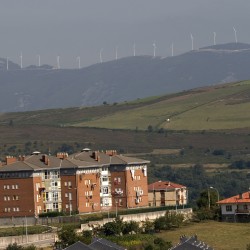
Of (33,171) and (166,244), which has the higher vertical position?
(33,171)

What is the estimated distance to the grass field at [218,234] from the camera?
10712 cm

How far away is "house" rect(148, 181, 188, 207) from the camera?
145125 millimetres

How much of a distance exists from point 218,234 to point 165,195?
3273 centimetres

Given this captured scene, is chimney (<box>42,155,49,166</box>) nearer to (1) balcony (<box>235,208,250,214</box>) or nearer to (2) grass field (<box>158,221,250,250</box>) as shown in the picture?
(2) grass field (<box>158,221,250,250</box>)

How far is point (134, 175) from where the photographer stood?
464 feet

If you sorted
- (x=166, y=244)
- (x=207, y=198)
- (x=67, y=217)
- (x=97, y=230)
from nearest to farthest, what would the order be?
(x=166, y=244) < (x=97, y=230) < (x=67, y=217) < (x=207, y=198)

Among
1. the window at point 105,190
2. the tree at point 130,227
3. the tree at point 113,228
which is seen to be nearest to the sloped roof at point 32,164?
the window at point 105,190

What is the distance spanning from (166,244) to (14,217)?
3247 cm

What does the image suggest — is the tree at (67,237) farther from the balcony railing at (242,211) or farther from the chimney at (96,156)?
the chimney at (96,156)

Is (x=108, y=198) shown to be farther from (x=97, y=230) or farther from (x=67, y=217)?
(x=97, y=230)

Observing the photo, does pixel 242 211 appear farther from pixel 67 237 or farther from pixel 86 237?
pixel 67 237

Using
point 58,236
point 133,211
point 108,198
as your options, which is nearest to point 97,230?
point 58,236

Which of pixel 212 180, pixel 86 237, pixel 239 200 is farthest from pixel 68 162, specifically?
pixel 212 180

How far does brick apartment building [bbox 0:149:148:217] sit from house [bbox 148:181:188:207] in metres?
2.75
